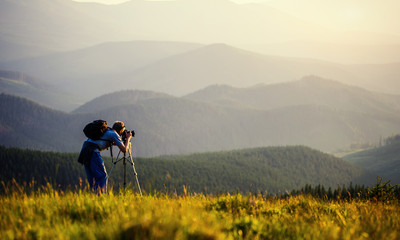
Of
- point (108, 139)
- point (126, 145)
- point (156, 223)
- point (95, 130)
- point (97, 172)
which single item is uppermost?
point (95, 130)

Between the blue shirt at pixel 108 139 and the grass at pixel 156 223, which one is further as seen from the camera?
the blue shirt at pixel 108 139

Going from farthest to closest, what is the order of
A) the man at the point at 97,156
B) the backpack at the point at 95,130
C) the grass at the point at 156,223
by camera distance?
1. the man at the point at 97,156
2. the backpack at the point at 95,130
3. the grass at the point at 156,223

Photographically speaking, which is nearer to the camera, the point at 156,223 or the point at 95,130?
the point at 156,223

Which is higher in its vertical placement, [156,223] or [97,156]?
[97,156]

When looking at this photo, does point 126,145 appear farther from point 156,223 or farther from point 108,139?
point 156,223

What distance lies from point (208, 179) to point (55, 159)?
81703 millimetres

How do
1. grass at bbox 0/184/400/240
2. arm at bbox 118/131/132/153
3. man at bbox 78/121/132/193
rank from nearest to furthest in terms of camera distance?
grass at bbox 0/184/400/240 → arm at bbox 118/131/132/153 → man at bbox 78/121/132/193

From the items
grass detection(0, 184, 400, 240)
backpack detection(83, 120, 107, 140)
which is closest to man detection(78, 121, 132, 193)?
backpack detection(83, 120, 107, 140)

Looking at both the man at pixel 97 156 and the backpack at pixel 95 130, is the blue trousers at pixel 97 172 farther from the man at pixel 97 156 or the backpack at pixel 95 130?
the backpack at pixel 95 130

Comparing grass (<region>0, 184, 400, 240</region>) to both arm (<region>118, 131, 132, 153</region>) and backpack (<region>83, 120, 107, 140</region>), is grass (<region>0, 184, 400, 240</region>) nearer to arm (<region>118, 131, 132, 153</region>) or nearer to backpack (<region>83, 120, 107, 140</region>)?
arm (<region>118, 131, 132, 153</region>)

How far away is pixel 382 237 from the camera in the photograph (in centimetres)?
695

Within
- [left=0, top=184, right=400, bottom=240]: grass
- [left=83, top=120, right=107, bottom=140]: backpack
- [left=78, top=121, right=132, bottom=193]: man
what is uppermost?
[left=83, top=120, right=107, bottom=140]: backpack

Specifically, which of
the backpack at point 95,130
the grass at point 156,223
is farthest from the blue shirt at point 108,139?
the grass at point 156,223

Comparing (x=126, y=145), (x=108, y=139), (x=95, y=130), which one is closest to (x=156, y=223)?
(x=126, y=145)
